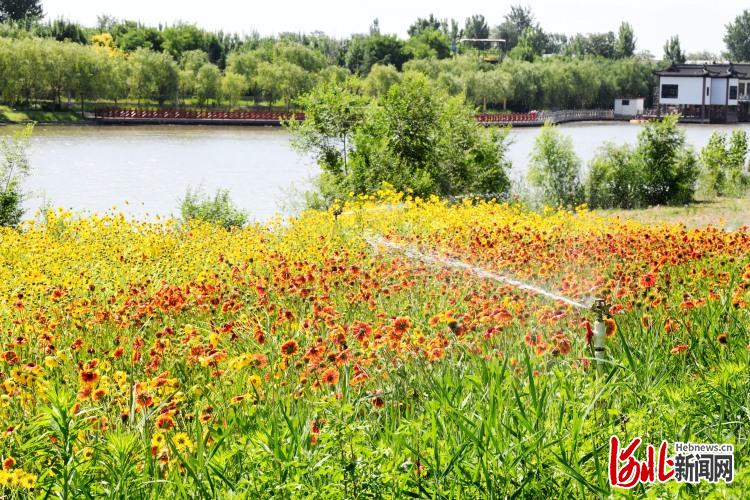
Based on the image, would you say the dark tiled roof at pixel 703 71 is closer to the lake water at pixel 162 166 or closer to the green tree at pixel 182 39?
the lake water at pixel 162 166

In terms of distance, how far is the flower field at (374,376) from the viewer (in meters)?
2.95

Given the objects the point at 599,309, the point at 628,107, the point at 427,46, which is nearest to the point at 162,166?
the point at 599,309

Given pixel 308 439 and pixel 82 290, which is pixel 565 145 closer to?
pixel 82 290

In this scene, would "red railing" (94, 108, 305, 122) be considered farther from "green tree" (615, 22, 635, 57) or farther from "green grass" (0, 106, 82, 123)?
"green tree" (615, 22, 635, 57)

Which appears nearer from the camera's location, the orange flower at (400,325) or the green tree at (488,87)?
the orange flower at (400,325)

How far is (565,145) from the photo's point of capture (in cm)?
1989

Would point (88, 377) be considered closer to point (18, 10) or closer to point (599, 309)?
point (599, 309)

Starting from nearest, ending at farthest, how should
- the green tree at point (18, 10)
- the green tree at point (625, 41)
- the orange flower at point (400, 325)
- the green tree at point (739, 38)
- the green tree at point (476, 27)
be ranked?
the orange flower at point (400, 325), the green tree at point (18, 10), the green tree at point (625, 41), the green tree at point (739, 38), the green tree at point (476, 27)

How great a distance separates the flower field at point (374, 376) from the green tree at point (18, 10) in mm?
94531

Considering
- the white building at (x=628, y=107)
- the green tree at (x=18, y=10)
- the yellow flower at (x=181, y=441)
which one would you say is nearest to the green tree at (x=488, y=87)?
the white building at (x=628, y=107)

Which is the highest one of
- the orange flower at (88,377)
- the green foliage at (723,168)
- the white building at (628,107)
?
the white building at (628,107)

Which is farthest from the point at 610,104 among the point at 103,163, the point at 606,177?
the point at 606,177

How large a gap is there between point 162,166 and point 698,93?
47090 mm

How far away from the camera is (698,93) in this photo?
67.2 m
